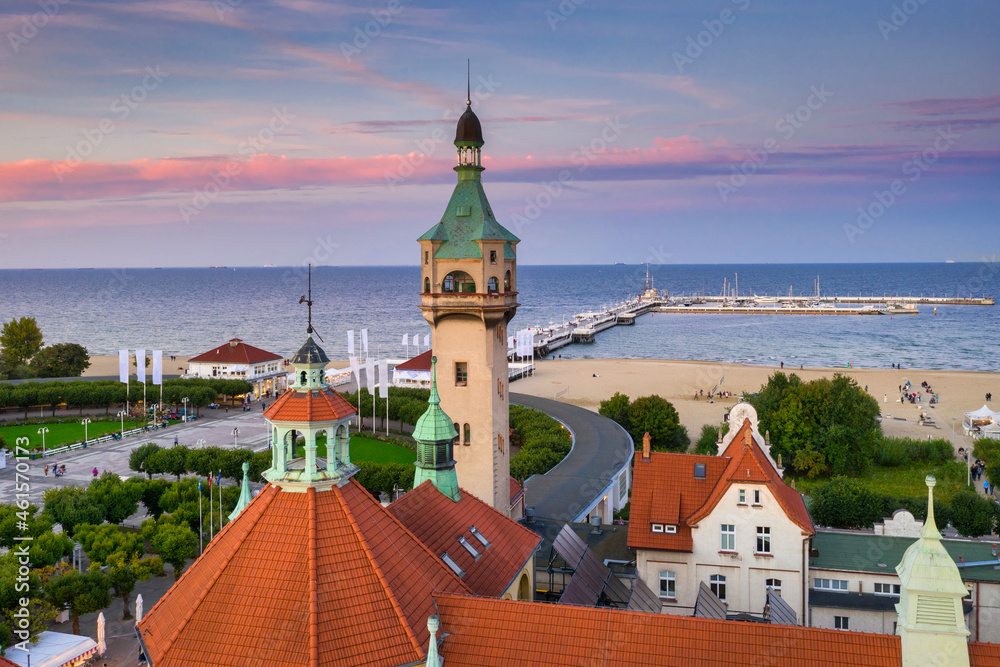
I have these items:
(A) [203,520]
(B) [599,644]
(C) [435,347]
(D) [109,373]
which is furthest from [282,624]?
(D) [109,373]

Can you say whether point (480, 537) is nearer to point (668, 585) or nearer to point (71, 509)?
point (668, 585)

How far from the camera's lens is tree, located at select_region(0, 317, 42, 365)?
106 metres

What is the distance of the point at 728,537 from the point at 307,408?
62.3 ft

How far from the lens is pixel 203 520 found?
126 ft

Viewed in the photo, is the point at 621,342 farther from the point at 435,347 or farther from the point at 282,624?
the point at 282,624

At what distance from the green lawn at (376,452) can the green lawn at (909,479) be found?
2735 centimetres

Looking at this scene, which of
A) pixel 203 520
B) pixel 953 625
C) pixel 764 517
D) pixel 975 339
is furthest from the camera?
pixel 975 339

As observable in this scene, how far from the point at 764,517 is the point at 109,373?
10344 cm

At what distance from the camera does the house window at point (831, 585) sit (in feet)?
98.8

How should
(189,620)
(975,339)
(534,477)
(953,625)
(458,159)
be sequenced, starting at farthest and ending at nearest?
(975,339) → (534,477) → (458,159) → (189,620) → (953,625)

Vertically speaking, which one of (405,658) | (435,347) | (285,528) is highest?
(435,347)

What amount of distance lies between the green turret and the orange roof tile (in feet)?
27.1

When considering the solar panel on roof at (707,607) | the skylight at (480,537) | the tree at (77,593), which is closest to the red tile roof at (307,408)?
the skylight at (480,537)

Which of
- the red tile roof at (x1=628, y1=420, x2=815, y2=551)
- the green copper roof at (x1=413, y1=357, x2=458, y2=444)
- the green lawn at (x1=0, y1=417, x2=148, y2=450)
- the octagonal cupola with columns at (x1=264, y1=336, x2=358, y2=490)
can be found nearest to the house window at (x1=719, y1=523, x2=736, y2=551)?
the red tile roof at (x1=628, y1=420, x2=815, y2=551)
